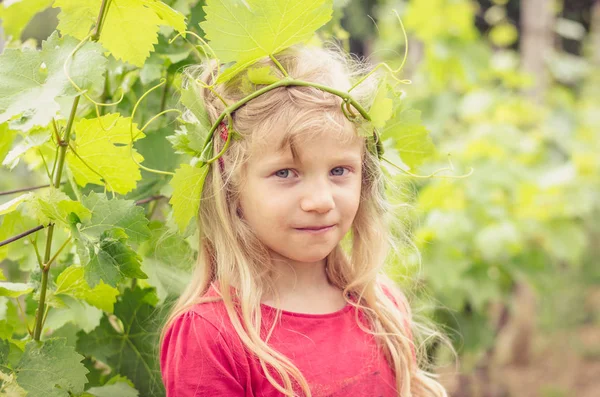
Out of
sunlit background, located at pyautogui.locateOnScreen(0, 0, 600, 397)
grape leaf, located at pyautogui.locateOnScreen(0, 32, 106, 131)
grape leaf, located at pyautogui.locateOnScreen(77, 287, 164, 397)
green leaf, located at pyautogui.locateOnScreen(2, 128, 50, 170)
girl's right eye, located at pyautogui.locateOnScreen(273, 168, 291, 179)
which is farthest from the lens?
sunlit background, located at pyautogui.locateOnScreen(0, 0, 600, 397)

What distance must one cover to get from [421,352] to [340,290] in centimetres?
30

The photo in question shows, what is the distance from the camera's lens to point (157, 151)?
168cm

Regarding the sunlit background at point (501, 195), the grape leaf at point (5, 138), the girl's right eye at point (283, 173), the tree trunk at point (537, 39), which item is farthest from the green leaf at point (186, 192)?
the tree trunk at point (537, 39)

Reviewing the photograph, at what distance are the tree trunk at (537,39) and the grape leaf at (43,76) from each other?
3.72 meters

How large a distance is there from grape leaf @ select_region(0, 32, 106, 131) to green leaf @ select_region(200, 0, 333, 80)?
21 cm

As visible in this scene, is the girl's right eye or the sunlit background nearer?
the girl's right eye

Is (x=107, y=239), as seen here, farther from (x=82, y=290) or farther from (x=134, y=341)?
(x=134, y=341)

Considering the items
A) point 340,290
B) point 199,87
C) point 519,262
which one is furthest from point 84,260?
point 519,262

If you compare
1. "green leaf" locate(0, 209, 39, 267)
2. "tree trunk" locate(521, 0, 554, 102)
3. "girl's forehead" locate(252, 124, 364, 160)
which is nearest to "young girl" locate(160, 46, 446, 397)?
"girl's forehead" locate(252, 124, 364, 160)

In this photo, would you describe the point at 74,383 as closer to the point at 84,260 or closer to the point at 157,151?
the point at 84,260

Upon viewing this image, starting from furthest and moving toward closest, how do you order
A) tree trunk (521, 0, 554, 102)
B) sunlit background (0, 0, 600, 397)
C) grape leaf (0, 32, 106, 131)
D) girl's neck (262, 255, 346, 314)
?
tree trunk (521, 0, 554, 102)
sunlit background (0, 0, 600, 397)
girl's neck (262, 255, 346, 314)
grape leaf (0, 32, 106, 131)

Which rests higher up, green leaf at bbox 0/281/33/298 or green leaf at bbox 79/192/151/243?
green leaf at bbox 79/192/151/243

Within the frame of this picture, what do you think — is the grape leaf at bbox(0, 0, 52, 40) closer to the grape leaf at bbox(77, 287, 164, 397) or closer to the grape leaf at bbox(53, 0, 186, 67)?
the grape leaf at bbox(53, 0, 186, 67)

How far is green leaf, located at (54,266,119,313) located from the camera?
1396mm
